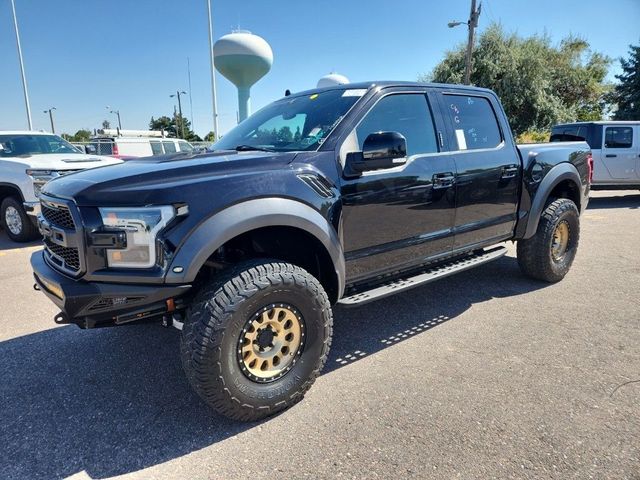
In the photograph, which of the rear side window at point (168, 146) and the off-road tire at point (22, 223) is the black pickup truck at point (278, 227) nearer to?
the off-road tire at point (22, 223)

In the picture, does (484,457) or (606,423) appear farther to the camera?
(606,423)

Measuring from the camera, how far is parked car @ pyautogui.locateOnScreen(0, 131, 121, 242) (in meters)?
6.86

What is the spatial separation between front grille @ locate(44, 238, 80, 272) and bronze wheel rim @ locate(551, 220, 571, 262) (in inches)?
176

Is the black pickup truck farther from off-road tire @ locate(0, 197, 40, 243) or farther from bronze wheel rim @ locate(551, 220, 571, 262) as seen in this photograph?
off-road tire @ locate(0, 197, 40, 243)

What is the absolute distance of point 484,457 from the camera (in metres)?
2.20

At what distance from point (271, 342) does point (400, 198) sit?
138 centimetres

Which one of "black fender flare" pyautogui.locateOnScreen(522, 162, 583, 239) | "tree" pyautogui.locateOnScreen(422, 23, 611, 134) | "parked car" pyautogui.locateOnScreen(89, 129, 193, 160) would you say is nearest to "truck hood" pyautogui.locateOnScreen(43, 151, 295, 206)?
"black fender flare" pyautogui.locateOnScreen(522, 162, 583, 239)

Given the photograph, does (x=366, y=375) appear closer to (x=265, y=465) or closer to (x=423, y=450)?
(x=423, y=450)

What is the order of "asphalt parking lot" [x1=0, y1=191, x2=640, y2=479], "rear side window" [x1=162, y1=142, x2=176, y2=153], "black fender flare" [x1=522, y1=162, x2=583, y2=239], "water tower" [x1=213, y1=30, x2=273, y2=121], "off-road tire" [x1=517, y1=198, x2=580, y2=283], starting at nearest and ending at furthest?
"asphalt parking lot" [x1=0, y1=191, x2=640, y2=479]
"black fender flare" [x1=522, y1=162, x2=583, y2=239]
"off-road tire" [x1=517, y1=198, x2=580, y2=283]
"rear side window" [x1=162, y1=142, x2=176, y2=153]
"water tower" [x1=213, y1=30, x2=273, y2=121]

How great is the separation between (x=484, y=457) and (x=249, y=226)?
167 cm

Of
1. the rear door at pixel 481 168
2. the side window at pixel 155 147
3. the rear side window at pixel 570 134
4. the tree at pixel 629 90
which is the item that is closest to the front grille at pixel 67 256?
the rear door at pixel 481 168

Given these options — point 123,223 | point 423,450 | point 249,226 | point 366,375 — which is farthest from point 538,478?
point 123,223

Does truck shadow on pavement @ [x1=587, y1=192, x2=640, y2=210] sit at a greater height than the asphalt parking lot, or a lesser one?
lesser

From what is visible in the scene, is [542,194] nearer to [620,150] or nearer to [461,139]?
[461,139]
